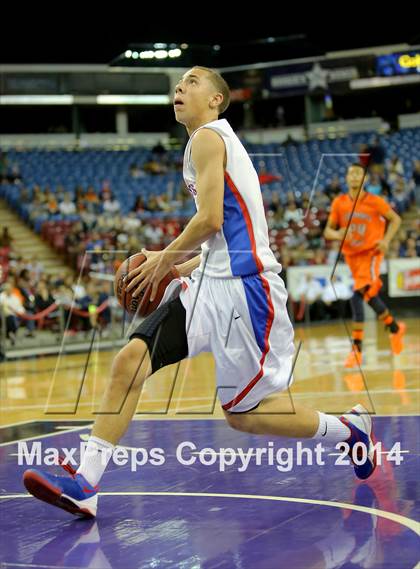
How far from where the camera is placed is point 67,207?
22.7m

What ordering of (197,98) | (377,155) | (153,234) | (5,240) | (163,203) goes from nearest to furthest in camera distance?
(197,98), (5,240), (153,234), (163,203), (377,155)

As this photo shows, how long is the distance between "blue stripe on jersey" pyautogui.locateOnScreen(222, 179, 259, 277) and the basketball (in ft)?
1.19

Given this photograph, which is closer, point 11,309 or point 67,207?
point 11,309

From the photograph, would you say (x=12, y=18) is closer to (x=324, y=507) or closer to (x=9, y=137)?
(x=9, y=137)

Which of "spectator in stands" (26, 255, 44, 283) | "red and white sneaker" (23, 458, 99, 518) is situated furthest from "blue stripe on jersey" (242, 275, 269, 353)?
"spectator in stands" (26, 255, 44, 283)

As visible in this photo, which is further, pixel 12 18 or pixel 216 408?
pixel 12 18

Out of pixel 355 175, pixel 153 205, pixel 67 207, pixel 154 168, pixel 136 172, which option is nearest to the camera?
pixel 355 175

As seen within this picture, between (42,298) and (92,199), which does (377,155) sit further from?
(42,298)

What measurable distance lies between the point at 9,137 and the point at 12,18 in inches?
149

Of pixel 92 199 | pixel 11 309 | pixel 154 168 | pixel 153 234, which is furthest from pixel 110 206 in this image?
pixel 11 309

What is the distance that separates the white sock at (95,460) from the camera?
4.21 meters

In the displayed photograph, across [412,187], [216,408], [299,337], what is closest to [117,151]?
[412,187]

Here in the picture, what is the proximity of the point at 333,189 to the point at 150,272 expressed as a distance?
55.3 ft

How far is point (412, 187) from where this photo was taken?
2283 cm
